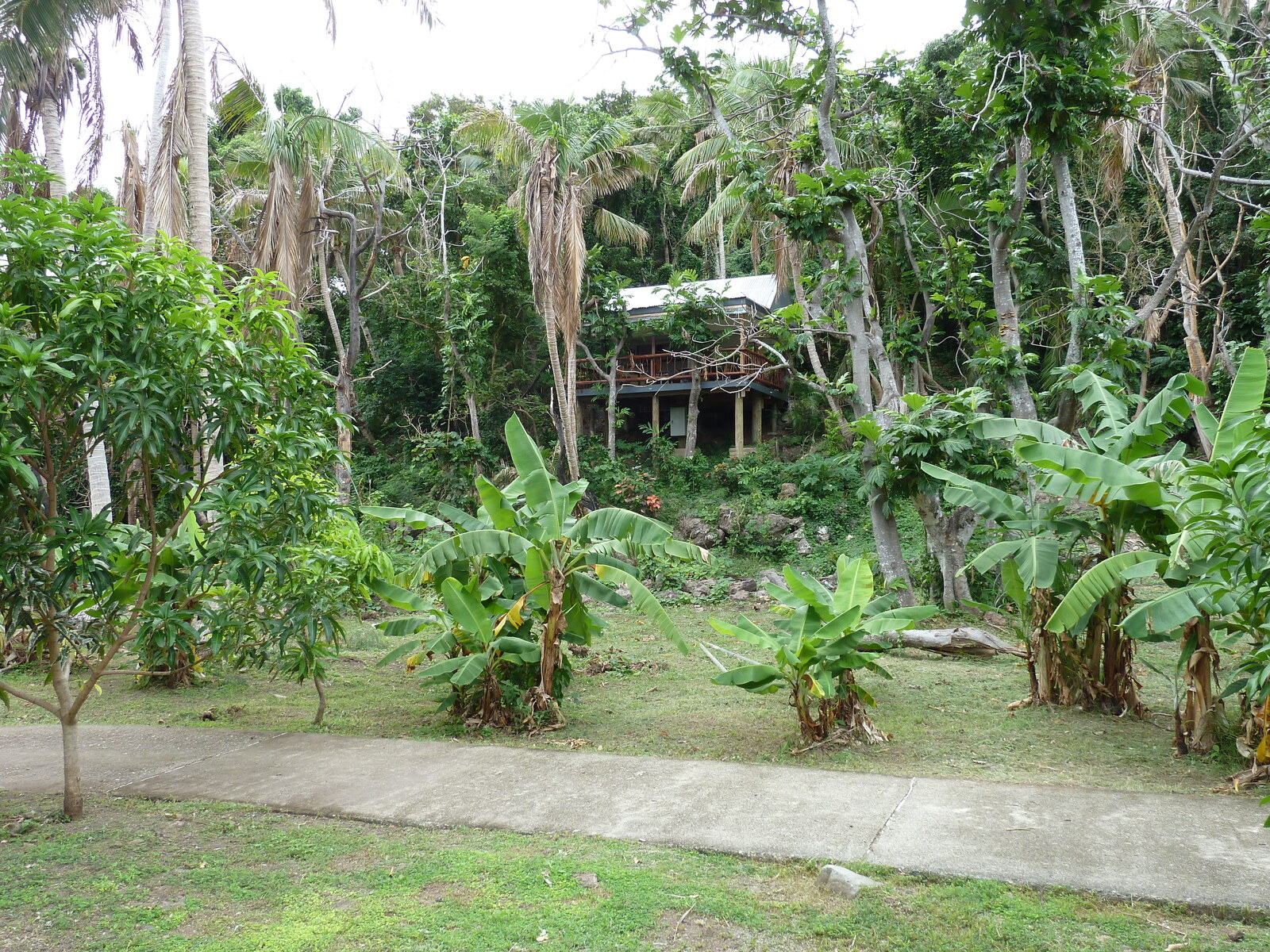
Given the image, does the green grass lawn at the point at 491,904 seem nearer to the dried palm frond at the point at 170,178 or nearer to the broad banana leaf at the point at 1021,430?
the broad banana leaf at the point at 1021,430

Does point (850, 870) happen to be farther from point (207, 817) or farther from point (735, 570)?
point (735, 570)

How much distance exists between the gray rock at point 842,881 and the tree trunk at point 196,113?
9.57 metres

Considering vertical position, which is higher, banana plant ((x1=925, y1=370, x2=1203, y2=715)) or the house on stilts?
the house on stilts

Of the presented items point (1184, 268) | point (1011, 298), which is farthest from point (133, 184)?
point (1184, 268)

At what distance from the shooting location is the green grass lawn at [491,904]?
3482 millimetres

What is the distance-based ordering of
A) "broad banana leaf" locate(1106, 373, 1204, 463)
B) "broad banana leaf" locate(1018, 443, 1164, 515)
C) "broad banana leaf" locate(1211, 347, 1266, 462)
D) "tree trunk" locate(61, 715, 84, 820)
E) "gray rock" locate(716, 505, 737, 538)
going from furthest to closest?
"gray rock" locate(716, 505, 737, 538), "broad banana leaf" locate(1106, 373, 1204, 463), "broad banana leaf" locate(1018, 443, 1164, 515), "broad banana leaf" locate(1211, 347, 1266, 462), "tree trunk" locate(61, 715, 84, 820)

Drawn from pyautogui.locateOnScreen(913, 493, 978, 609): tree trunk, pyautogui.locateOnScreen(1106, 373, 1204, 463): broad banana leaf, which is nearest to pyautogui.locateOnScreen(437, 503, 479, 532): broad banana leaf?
pyautogui.locateOnScreen(1106, 373, 1204, 463): broad banana leaf

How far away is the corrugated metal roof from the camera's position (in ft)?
79.5

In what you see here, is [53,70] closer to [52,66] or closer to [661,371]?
[52,66]

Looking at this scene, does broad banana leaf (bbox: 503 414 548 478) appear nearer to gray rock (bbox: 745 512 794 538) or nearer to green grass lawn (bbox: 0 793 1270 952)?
green grass lawn (bbox: 0 793 1270 952)

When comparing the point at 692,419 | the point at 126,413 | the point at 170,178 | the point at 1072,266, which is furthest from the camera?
the point at 692,419

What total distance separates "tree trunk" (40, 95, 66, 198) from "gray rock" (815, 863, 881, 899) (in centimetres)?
1477

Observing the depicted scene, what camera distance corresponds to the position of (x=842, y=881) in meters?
3.88

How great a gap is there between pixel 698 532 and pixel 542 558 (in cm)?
1247
